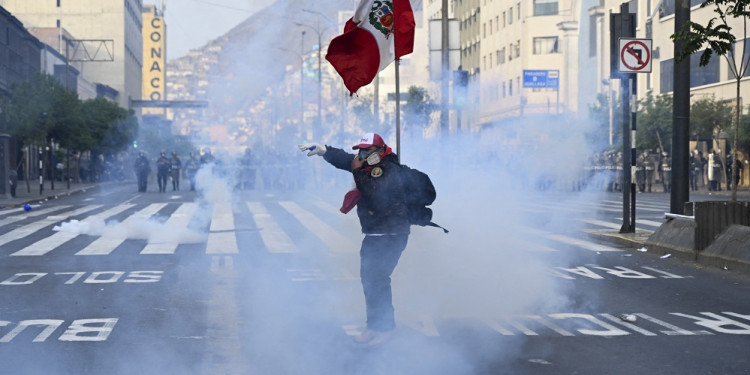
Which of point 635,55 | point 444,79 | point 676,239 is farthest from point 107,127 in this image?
point 676,239

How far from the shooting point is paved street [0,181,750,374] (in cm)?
782

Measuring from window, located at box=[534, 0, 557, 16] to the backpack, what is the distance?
74439mm

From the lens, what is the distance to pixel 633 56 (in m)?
17.9

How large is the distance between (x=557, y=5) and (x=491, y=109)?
6027 centimetres

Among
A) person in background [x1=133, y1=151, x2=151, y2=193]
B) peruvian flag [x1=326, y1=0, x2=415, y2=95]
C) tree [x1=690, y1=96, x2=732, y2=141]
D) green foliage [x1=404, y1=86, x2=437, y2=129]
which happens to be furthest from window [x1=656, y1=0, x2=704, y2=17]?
peruvian flag [x1=326, y1=0, x2=415, y2=95]

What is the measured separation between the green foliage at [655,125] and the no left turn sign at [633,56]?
27.5 metres

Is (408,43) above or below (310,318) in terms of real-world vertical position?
above

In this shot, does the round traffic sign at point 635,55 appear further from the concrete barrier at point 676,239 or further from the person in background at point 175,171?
the person in background at point 175,171

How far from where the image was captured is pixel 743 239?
46.3 ft

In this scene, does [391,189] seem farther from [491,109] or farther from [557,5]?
[557,5]

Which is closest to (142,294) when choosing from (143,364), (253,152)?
(143,364)

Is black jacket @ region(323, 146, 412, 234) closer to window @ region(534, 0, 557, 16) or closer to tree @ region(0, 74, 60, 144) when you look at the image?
tree @ region(0, 74, 60, 144)

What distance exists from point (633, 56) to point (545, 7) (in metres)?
64.7

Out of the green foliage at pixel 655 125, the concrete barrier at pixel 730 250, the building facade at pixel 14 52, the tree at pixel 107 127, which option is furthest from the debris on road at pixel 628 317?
the building facade at pixel 14 52
